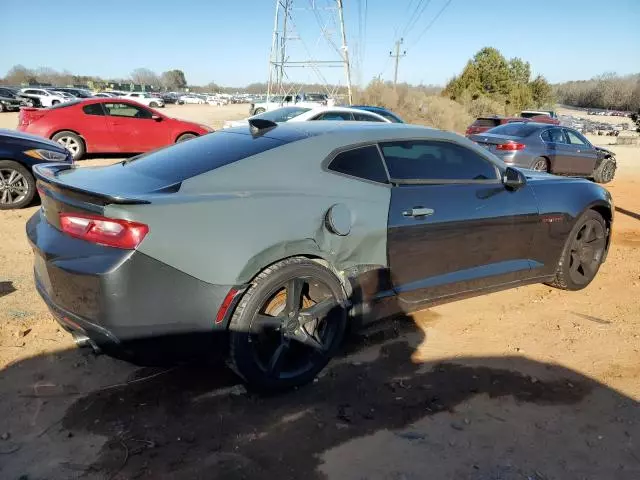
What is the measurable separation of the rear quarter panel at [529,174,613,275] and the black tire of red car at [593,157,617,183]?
874 cm

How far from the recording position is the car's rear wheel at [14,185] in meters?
6.58

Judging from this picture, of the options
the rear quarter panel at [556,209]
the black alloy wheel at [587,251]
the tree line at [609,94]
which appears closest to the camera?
the rear quarter panel at [556,209]

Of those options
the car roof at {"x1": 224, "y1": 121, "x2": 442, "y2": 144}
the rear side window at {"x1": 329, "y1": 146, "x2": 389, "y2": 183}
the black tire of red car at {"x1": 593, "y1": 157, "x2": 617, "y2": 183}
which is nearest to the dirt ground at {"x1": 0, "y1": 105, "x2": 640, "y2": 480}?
the rear side window at {"x1": 329, "y1": 146, "x2": 389, "y2": 183}

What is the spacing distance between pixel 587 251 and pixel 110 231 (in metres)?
4.22

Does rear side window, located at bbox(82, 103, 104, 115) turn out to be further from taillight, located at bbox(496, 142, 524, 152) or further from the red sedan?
taillight, located at bbox(496, 142, 524, 152)

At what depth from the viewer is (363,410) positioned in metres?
2.84

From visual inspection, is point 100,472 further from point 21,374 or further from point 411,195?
point 411,195

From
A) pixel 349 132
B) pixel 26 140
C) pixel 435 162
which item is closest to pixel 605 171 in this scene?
pixel 435 162

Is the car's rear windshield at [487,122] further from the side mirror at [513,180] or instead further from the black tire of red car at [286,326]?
the black tire of red car at [286,326]

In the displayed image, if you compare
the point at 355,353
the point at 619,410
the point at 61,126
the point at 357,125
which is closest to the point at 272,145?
the point at 357,125

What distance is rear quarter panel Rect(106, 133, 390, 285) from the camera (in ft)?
8.22

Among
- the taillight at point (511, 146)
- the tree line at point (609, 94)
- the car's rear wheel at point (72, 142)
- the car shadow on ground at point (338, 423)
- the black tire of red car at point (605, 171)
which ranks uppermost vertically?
the tree line at point (609, 94)

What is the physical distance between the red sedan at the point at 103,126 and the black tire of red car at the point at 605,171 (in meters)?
9.76

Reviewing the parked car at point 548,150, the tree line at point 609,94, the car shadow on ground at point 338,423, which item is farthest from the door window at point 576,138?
the tree line at point 609,94
